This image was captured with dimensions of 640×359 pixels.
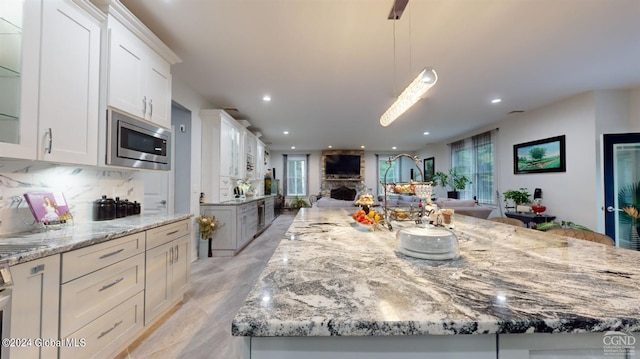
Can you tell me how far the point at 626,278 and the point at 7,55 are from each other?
301cm

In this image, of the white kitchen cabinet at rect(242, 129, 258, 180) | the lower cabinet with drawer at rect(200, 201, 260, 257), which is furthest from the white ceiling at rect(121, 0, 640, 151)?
the lower cabinet with drawer at rect(200, 201, 260, 257)

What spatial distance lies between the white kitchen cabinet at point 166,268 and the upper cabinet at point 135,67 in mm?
1065

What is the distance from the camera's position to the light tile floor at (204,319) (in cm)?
174

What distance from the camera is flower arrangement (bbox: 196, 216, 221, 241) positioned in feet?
12.2

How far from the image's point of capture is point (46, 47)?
142 centimetres

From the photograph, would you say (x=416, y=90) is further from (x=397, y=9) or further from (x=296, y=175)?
(x=296, y=175)

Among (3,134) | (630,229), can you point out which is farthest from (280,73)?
(630,229)

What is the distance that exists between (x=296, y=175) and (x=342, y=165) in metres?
2.04

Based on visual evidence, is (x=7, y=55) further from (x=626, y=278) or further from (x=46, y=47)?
(x=626, y=278)

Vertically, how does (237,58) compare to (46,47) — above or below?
above

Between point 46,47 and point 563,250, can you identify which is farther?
point 46,47

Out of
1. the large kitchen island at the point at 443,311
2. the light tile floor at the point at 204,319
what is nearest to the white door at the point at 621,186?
the large kitchen island at the point at 443,311

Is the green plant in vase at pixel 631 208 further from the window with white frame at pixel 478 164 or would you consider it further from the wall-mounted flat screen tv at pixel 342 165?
the wall-mounted flat screen tv at pixel 342 165

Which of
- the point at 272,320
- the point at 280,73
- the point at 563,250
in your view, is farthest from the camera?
the point at 280,73
